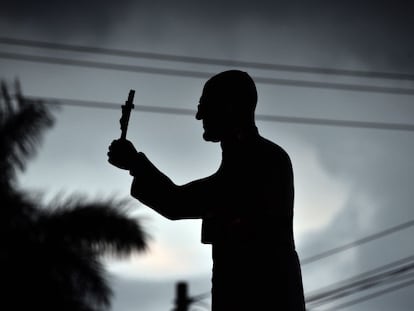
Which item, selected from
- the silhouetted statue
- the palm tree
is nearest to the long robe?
the silhouetted statue

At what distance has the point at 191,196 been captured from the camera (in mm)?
3625

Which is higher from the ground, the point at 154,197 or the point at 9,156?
the point at 9,156

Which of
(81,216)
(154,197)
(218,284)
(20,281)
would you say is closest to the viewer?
(218,284)

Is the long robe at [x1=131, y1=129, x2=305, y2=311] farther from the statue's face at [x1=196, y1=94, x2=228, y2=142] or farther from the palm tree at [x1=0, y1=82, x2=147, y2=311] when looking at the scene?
the palm tree at [x1=0, y1=82, x2=147, y2=311]

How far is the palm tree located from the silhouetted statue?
8.48 meters

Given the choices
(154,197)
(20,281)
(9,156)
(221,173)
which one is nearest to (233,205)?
(221,173)

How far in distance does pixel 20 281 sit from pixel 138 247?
87.4 inches

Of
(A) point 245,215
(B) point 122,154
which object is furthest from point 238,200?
(B) point 122,154

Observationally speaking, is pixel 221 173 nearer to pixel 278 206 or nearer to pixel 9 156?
pixel 278 206

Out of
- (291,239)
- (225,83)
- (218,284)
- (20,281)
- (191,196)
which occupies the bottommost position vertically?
(218,284)

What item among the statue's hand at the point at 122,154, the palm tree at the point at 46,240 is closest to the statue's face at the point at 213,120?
the statue's hand at the point at 122,154

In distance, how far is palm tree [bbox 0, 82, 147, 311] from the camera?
12.1m

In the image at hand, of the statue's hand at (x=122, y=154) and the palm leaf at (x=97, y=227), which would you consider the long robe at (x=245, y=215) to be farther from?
the palm leaf at (x=97, y=227)

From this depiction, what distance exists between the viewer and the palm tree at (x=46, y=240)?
39.5 feet
